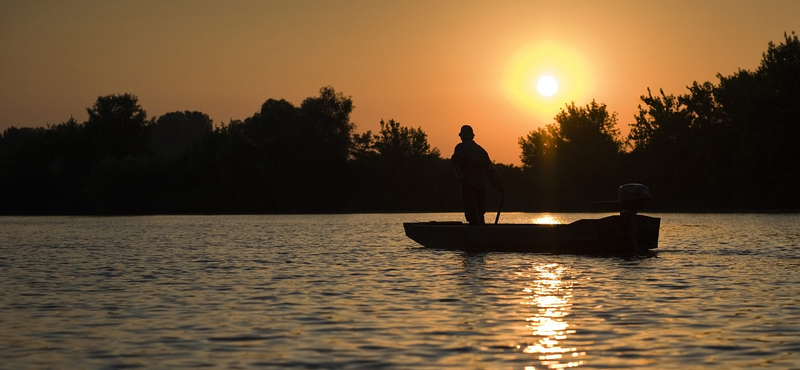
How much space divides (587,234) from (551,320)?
1339 cm

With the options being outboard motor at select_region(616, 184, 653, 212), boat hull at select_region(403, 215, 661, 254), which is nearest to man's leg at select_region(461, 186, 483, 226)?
boat hull at select_region(403, 215, 661, 254)

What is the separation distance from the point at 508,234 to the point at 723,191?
214ft

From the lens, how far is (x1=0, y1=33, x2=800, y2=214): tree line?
79750mm

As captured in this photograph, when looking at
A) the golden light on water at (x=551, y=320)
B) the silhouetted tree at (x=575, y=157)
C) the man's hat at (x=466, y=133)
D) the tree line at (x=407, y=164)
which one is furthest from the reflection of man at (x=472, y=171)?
the silhouetted tree at (x=575, y=157)

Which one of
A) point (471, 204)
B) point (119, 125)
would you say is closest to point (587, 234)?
point (471, 204)

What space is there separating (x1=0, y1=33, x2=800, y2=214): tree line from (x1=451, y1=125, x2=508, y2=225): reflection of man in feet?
182

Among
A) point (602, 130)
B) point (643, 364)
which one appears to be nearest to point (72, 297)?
point (643, 364)

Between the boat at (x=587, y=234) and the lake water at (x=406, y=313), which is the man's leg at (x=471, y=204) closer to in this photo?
the boat at (x=587, y=234)

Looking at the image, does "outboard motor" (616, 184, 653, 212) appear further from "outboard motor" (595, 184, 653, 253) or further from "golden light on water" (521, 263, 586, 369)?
"golden light on water" (521, 263, 586, 369)

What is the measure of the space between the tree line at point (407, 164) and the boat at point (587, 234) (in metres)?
56.6

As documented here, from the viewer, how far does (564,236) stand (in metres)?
25.2

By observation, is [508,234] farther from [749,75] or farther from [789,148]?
[749,75]

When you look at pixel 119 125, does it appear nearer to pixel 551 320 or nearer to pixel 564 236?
pixel 564 236

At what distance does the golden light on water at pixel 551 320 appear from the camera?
9.21 meters
